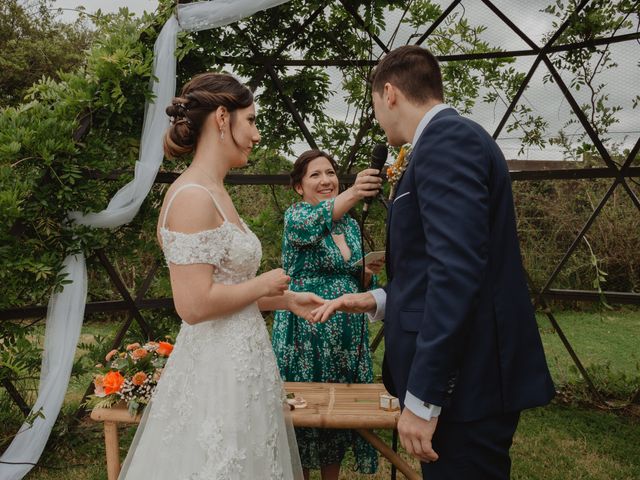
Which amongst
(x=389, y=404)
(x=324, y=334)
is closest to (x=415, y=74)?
(x=389, y=404)

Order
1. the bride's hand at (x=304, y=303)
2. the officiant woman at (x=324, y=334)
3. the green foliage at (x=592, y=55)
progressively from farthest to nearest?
the green foliage at (x=592, y=55) → the officiant woman at (x=324, y=334) → the bride's hand at (x=304, y=303)

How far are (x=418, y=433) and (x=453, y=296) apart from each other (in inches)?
19.4

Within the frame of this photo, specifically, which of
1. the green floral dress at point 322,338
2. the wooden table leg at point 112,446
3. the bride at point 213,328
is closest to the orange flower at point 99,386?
the wooden table leg at point 112,446

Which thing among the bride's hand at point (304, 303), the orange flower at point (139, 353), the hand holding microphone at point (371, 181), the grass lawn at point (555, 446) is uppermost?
the hand holding microphone at point (371, 181)

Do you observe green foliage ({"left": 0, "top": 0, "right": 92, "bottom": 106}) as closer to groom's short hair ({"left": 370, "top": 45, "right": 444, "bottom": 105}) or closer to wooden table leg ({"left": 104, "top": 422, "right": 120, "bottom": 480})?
wooden table leg ({"left": 104, "top": 422, "right": 120, "bottom": 480})

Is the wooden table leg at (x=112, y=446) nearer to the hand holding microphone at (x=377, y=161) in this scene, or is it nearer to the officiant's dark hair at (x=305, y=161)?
the hand holding microphone at (x=377, y=161)

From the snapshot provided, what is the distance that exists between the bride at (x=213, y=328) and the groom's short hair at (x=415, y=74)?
2.27 ft

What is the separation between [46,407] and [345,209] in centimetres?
300

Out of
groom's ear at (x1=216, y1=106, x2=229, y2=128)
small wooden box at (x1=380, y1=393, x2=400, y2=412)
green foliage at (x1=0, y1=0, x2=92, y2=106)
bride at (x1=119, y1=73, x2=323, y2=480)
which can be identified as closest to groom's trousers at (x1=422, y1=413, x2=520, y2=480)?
bride at (x1=119, y1=73, x2=323, y2=480)

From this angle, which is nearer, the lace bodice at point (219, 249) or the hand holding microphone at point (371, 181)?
the lace bodice at point (219, 249)

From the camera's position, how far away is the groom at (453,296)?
1.83 metres

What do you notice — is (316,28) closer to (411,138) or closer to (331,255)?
(331,255)

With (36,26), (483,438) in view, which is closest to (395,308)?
(483,438)

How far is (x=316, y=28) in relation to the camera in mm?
6191
